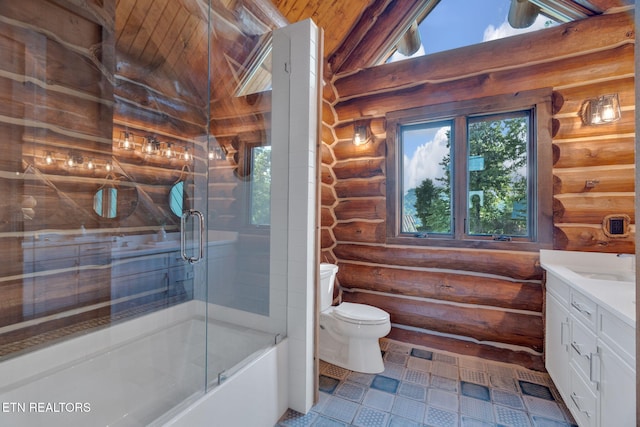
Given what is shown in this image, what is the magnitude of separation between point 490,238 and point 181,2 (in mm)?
3013

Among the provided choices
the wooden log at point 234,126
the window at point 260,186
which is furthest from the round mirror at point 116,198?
the window at point 260,186

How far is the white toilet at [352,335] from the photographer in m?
2.21

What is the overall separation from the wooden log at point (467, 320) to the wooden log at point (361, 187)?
3.40 ft

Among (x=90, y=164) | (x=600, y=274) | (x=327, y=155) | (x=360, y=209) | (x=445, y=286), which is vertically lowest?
(x=445, y=286)

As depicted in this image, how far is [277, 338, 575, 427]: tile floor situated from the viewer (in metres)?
1.72

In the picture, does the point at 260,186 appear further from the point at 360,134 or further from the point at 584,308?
the point at 584,308

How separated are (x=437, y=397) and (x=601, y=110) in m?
2.32

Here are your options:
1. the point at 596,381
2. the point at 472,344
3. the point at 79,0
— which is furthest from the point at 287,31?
the point at 472,344

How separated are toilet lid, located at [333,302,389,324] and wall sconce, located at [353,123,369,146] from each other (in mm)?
1599

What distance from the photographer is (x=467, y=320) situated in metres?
2.49

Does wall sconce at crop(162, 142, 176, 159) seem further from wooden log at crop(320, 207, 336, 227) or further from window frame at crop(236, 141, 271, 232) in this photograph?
wooden log at crop(320, 207, 336, 227)

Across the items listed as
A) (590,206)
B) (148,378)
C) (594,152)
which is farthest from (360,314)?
(594,152)

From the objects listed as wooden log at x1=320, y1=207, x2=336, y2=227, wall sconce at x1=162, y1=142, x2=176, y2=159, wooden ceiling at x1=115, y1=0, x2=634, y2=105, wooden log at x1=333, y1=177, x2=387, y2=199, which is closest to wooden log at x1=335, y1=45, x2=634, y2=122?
wooden ceiling at x1=115, y1=0, x2=634, y2=105

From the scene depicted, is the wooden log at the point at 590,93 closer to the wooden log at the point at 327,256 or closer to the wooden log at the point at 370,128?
the wooden log at the point at 370,128
